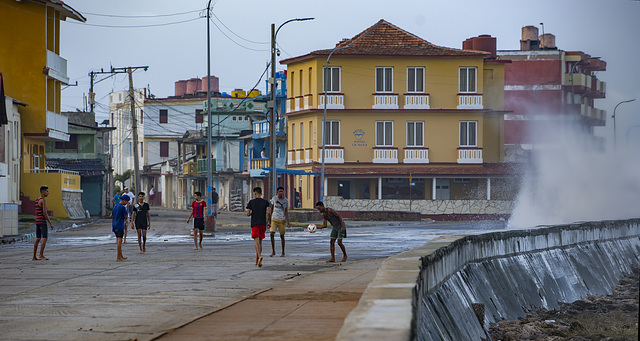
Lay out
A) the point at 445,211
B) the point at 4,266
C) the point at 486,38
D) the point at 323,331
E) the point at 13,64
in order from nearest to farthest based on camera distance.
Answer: the point at 323,331, the point at 4,266, the point at 13,64, the point at 445,211, the point at 486,38

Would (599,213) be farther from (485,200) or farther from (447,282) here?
(447,282)

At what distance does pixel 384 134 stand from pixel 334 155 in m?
3.40

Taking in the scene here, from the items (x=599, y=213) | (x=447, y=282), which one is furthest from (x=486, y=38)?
(x=447, y=282)

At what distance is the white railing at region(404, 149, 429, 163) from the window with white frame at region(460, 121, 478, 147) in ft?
7.92

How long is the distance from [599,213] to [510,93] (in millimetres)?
33855

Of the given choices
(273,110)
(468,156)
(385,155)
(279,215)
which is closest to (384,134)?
(385,155)

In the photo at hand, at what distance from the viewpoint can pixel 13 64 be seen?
1906 inches

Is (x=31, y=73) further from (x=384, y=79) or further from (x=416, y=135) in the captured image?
(x=416, y=135)

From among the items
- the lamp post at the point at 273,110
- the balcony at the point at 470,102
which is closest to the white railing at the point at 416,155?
the balcony at the point at 470,102

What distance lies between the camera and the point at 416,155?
2291 inches

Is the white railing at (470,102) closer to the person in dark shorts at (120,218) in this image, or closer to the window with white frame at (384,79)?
the window with white frame at (384,79)

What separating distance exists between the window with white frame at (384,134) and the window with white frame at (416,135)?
3.64 feet

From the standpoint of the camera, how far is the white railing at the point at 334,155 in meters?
57.4

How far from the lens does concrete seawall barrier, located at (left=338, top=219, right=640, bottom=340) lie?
717 cm
